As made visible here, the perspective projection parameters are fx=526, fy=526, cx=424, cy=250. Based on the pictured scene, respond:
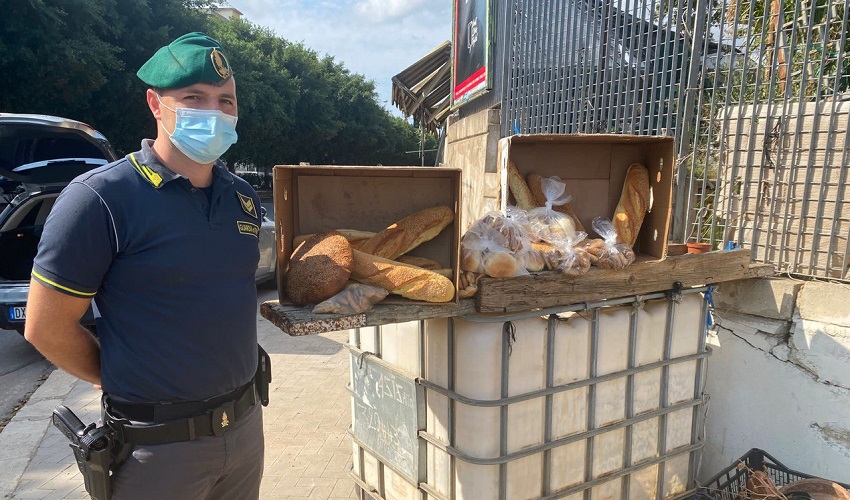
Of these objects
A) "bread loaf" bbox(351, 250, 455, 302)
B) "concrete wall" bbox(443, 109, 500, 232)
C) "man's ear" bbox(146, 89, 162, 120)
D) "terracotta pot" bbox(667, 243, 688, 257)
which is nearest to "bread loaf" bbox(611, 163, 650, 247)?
"terracotta pot" bbox(667, 243, 688, 257)

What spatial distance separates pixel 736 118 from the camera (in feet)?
11.2

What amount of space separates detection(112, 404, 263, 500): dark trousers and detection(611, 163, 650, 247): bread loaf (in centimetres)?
200

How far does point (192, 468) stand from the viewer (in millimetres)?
1791

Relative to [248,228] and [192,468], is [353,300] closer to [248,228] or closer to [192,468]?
[248,228]

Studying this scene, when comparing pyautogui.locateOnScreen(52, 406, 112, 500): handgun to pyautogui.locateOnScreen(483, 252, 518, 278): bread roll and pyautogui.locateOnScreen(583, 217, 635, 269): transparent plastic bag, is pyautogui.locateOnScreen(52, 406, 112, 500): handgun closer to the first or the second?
pyautogui.locateOnScreen(483, 252, 518, 278): bread roll

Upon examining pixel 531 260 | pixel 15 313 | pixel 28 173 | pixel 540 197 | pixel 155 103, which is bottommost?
pixel 15 313

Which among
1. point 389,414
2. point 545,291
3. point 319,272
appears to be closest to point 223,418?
point 319,272

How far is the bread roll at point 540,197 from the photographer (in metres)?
2.81

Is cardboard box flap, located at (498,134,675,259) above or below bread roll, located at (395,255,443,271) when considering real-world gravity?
above

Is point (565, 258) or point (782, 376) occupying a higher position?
point (565, 258)

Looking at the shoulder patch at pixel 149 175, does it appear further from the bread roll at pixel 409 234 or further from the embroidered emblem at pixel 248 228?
the bread roll at pixel 409 234

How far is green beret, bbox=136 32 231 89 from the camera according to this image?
178 centimetres

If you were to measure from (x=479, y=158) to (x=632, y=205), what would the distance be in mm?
4845

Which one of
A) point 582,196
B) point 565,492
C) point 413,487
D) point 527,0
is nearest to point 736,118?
point 582,196
